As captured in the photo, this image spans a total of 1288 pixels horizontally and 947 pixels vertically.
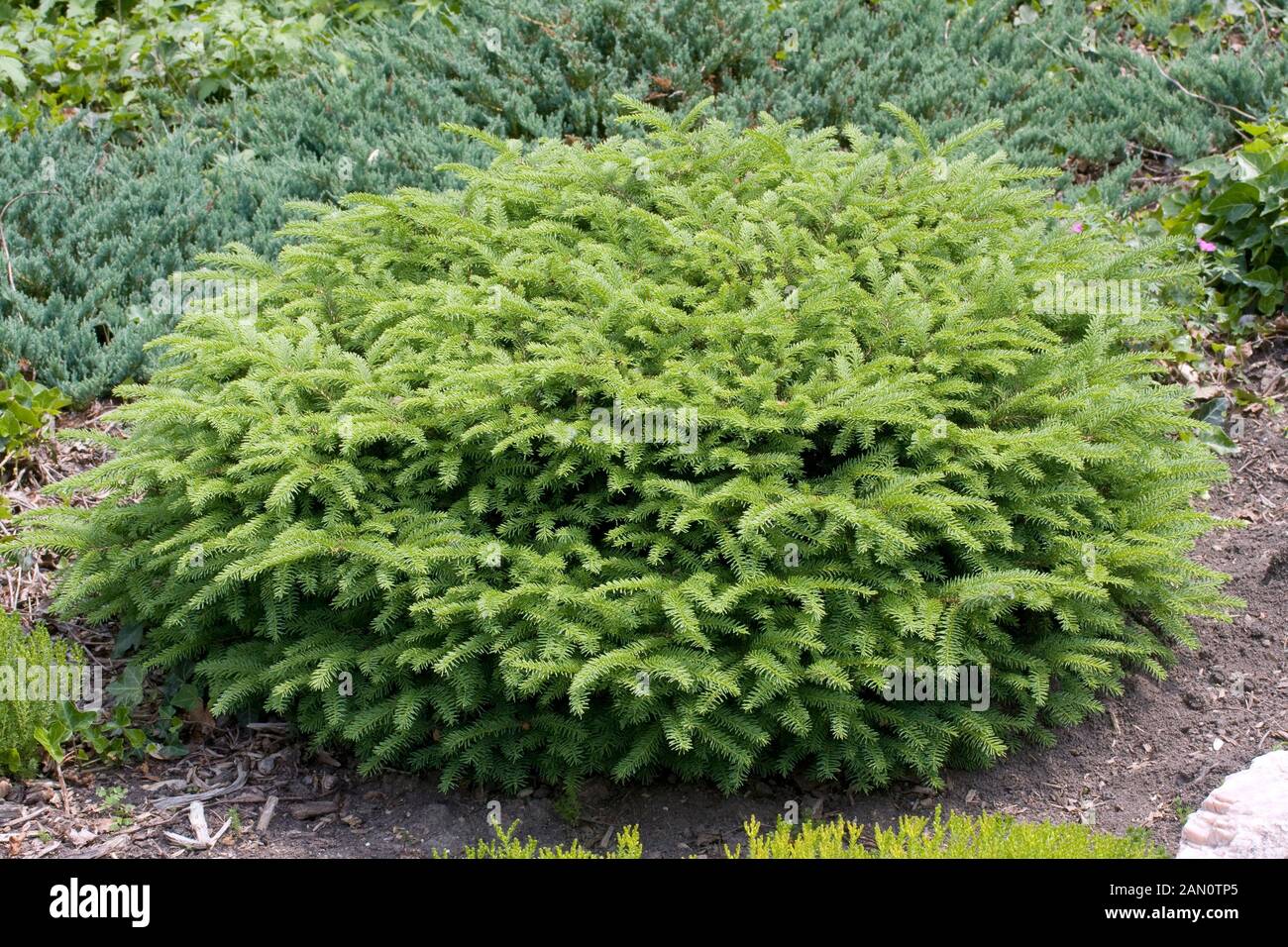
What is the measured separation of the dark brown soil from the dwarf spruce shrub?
107 mm

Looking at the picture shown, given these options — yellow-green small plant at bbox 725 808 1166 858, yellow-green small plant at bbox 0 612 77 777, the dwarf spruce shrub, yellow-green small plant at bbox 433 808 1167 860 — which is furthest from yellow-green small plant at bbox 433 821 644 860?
yellow-green small plant at bbox 0 612 77 777

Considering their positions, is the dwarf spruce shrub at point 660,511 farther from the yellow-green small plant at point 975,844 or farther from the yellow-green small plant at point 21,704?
the yellow-green small plant at point 975,844

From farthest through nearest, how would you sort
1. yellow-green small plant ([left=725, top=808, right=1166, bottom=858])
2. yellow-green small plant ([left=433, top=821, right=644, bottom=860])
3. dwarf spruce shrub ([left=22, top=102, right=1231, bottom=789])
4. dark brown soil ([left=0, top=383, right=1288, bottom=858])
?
dark brown soil ([left=0, top=383, right=1288, bottom=858]), dwarf spruce shrub ([left=22, top=102, right=1231, bottom=789]), yellow-green small plant ([left=433, top=821, right=644, bottom=860]), yellow-green small plant ([left=725, top=808, right=1166, bottom=858])

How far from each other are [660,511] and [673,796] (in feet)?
2.90

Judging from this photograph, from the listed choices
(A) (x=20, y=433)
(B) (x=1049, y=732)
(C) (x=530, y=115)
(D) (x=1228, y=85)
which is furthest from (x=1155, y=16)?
(A) (x=20, y=433)

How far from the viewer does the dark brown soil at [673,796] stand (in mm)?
3549

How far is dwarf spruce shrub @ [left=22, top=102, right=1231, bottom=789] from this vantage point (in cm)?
344

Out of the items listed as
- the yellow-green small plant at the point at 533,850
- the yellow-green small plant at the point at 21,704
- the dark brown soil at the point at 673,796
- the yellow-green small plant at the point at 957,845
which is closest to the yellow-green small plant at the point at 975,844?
the yellow-green small plant at the point at 957,845

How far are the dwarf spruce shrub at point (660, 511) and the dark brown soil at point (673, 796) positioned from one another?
4.2 inches

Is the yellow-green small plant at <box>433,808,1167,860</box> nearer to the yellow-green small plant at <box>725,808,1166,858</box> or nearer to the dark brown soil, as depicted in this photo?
the yellow-green small plant at <box>725,808,1166,858</box>

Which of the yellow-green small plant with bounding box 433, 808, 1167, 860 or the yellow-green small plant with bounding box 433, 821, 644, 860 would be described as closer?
the yellow-green small plant with bounding box 433, 808, 1167, 860

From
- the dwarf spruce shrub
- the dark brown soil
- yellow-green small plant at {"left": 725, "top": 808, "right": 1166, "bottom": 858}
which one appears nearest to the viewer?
yellow-green small plant at {"left": 725, "top": 808, "right": 1166, "bottom": 858}

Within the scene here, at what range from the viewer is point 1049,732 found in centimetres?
377

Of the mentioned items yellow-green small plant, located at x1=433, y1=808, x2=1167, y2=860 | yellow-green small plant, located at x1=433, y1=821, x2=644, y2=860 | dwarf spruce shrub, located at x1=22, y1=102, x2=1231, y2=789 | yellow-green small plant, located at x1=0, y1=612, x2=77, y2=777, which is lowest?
yellow-green small plant, located at x1=433, y1=821, x2=644, y2=860
